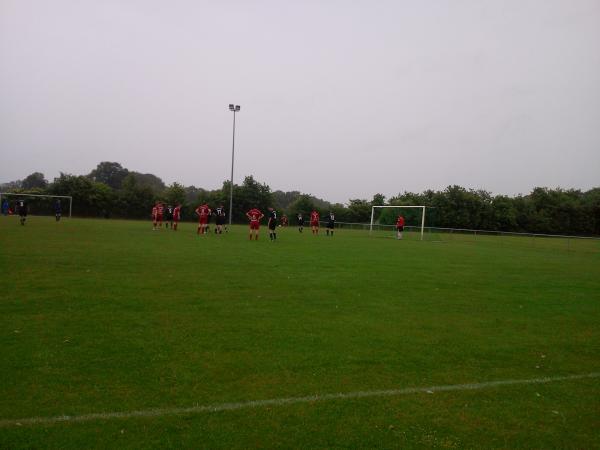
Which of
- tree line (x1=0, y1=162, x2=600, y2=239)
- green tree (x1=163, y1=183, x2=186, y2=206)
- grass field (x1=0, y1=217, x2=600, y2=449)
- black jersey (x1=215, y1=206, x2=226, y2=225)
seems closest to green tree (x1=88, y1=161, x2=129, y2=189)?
tree line (x1=0, y1=162, x2=600, y2=239)

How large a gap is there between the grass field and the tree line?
150ft

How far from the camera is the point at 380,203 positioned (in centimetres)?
7375

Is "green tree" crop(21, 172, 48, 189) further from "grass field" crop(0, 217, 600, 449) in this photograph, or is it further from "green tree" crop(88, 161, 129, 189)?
"grass field" crop(0, 217, 600, 449)

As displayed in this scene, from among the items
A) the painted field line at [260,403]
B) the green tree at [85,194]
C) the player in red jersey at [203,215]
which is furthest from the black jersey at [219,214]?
the green tree at [85,194]

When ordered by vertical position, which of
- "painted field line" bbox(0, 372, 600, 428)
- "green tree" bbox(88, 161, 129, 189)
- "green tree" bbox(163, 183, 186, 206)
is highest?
"green tree" bbox(88, 161, 129, 189)

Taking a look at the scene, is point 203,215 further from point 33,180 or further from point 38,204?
point 33,180

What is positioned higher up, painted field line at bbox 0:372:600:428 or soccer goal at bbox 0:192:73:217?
soccer goal at bbox 0:192:73:217

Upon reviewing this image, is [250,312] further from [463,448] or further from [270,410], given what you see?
[463,448]

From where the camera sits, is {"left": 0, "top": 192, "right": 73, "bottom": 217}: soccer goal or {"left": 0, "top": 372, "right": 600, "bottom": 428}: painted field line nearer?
{"left": 0, "top": 372, "right": 600, "bottom": 428}: painted field line

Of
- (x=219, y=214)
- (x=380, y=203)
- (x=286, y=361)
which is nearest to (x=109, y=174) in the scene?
(x=380, y=203)

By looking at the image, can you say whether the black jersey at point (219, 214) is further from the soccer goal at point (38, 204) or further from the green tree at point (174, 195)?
the green tree at point (174, 195)

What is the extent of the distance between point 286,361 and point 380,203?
228 ft

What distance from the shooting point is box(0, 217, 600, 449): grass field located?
3.98m

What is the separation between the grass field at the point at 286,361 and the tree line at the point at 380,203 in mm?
45715
